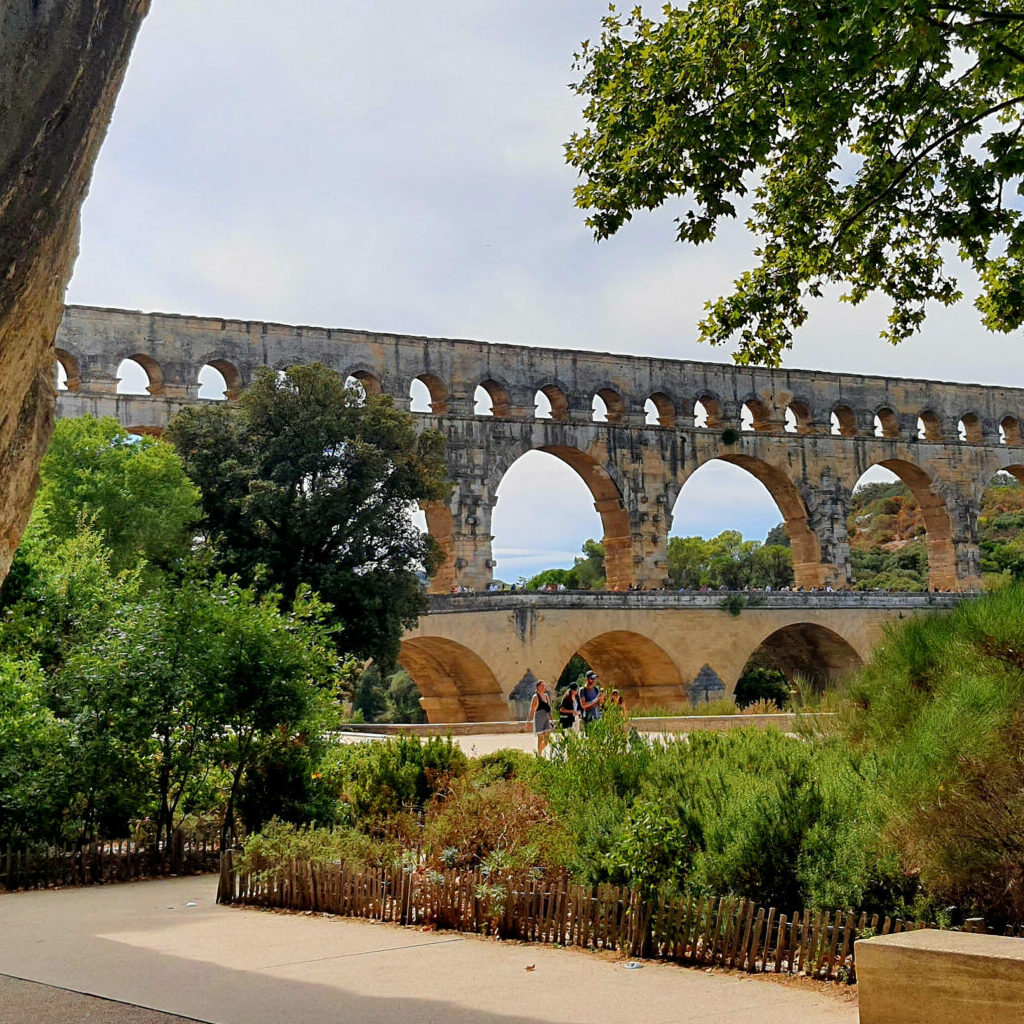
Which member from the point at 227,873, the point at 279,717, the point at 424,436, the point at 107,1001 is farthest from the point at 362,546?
the point at 107,1001

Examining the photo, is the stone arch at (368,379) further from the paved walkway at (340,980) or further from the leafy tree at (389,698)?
the paved walkway at (340,980)

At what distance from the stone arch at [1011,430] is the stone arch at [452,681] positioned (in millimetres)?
22390

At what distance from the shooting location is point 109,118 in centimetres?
423

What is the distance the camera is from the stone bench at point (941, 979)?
14.0ft

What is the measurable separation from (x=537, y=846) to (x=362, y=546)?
54.3 feet

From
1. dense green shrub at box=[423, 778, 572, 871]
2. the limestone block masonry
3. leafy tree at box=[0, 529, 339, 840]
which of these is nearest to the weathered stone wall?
the limestone block masonry

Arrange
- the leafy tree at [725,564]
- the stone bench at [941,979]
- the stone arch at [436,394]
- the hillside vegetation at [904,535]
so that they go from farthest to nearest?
the leafy tree at [725,564]
the hillside vegetation at [904,535]
the stone arch at [436,394]
the stone bench at [941,979]

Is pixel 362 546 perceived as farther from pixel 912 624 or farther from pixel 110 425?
pixel 912 624

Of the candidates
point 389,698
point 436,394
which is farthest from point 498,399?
point 389,698

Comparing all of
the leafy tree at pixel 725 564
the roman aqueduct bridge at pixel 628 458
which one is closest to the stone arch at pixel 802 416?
the roman aqueduct bridge at pixel 628 458

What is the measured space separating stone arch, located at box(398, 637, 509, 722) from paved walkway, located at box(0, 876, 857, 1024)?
2225cm

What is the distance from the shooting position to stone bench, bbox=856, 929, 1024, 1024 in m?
4.28

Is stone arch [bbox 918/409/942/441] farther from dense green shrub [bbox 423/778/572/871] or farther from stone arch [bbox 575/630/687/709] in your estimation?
dense green shrub [bbox 423/778/572/871]

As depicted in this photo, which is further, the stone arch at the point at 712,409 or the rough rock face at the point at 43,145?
the stone arch at the point at 712,409
